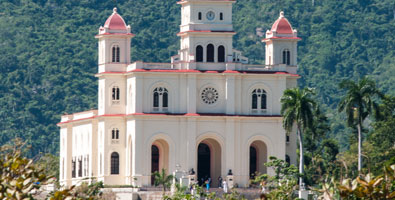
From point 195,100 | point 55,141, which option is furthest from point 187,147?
point 55,141

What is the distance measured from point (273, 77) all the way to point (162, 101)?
7684mm

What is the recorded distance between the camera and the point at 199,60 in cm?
9775

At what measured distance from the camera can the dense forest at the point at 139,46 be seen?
16538 cm

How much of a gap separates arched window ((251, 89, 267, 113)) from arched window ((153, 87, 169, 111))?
594cm

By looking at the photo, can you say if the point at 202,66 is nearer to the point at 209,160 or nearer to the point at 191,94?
the point at 191,94

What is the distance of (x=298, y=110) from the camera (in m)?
94.5

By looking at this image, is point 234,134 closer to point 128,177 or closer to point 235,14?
point 128,177

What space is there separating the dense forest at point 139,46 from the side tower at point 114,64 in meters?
56.7

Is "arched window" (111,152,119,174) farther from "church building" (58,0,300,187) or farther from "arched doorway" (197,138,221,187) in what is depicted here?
"arched doorway" (197,138,221,187)

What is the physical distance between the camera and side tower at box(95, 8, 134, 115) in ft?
324

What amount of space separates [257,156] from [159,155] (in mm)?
6671

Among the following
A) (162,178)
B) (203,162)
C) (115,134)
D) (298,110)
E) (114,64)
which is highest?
(114,64)

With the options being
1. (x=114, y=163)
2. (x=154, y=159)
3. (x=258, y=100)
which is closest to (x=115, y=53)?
(x=114, y=163)

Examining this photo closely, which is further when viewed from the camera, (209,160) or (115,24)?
(115,24)
